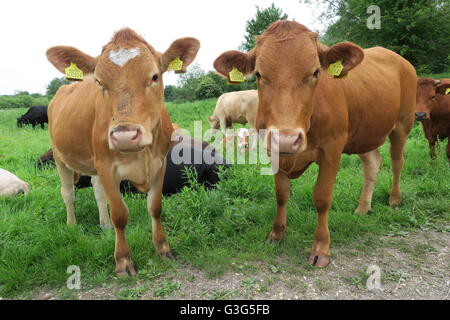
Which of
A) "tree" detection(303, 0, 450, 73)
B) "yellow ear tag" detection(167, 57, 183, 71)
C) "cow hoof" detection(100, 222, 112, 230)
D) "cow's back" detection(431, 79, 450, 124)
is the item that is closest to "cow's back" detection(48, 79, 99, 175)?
"cow hoof" detection(100, 222, 112, 230)

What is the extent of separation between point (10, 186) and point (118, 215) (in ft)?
9.54

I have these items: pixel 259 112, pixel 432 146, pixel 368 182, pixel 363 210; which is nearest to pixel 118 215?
pixel 259 112

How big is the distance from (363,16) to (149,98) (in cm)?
1756

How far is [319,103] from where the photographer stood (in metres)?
2.87

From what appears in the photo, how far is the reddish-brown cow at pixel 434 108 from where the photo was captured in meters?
6.42

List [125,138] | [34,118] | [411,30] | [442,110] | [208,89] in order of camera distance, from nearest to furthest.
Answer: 1. [125,138]
2. [442,110]
3. [411,30]
4. [34,118]
5. [208,89]

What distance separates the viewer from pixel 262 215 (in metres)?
3.95

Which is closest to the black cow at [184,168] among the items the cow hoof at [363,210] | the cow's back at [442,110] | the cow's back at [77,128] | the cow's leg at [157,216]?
the cow's back at [77,128]

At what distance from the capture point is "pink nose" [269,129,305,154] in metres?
2.31

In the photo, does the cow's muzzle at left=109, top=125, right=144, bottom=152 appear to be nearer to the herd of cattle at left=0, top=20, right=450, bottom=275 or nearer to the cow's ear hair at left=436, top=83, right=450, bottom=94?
the herd of cattle at left=0, top=20, right=450, bottom=275

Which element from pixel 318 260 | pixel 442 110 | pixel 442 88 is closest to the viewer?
pixel 318 260

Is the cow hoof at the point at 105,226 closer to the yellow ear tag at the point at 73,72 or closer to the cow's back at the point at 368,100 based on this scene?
the yellow ear tag at the point at 73,72

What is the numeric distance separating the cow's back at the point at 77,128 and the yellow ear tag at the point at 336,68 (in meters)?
2.20

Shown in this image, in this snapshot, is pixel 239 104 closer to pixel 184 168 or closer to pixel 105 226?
pixel 184 168
